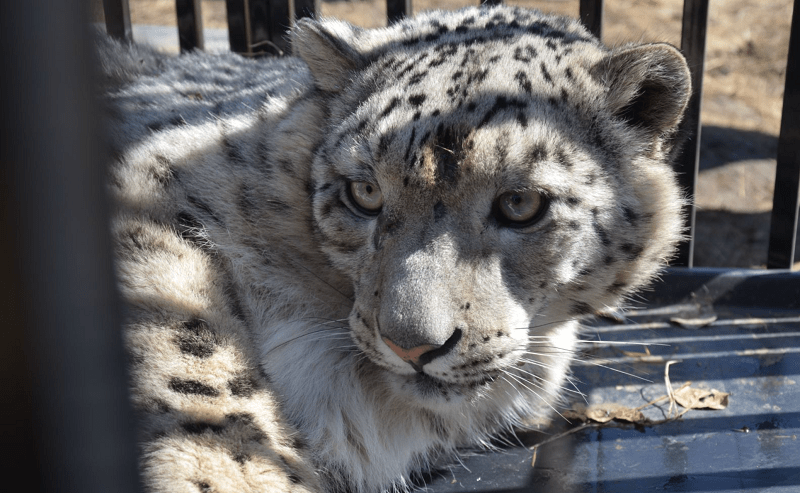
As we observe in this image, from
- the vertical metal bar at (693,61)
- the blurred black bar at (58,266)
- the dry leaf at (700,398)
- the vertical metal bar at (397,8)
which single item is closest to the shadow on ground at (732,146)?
the vertical metal bar at (693,61)

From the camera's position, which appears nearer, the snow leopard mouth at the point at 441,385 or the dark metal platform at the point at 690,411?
the snow leopard mouth at the point at 441,385

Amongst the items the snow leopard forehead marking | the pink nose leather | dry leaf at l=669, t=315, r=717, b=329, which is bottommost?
dry leaf at l=669, t=315, r=717, b=329

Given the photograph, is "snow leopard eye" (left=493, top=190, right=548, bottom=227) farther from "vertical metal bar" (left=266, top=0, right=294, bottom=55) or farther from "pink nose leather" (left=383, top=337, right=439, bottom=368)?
"vertical metal bar" (left=266, top=0, right=294, bottom=55)

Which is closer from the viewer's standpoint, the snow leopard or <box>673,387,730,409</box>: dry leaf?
the snow leopard

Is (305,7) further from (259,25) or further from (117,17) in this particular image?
(117,17)

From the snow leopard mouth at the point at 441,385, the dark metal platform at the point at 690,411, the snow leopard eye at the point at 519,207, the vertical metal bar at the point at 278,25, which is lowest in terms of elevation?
the dark metal platform at the point at 690,411

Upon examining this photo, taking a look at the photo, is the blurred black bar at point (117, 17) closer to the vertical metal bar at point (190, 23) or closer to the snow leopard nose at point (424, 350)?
the vertical metal bar at point (190, 23)

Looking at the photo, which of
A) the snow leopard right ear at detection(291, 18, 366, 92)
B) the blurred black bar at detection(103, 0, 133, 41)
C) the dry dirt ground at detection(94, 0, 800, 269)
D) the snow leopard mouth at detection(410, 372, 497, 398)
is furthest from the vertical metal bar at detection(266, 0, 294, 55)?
the snow leopard mouth at detection(410, 372, 497, 398)
